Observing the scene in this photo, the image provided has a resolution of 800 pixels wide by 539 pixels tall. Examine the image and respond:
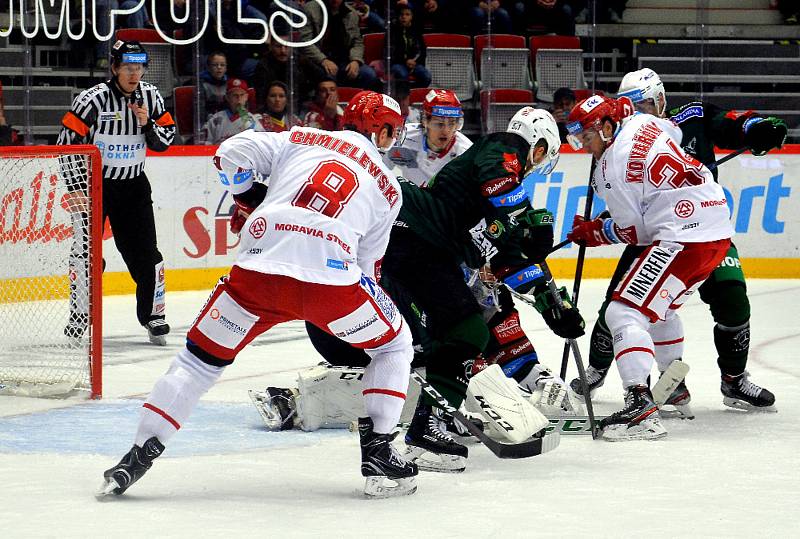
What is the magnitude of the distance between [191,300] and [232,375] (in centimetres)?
255

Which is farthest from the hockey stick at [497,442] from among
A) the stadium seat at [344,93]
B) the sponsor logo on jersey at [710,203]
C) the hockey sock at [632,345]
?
the stadium seat at [344,93]

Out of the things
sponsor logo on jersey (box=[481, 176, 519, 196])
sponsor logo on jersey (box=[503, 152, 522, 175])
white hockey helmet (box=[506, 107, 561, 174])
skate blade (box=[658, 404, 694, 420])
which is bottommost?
skate blade (box=[658, 404, 694, 420])

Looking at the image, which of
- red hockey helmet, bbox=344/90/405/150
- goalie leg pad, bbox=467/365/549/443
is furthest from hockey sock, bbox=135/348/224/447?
goalie leg pad, bbox=467/365/549/443

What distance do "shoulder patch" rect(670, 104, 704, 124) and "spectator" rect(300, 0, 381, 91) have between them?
4.29m

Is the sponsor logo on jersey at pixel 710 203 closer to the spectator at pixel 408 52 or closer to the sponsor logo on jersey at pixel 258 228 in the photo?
the sponsor logo on jersey at pixel 258 228

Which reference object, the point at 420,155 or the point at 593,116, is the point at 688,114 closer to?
the point at 593,116

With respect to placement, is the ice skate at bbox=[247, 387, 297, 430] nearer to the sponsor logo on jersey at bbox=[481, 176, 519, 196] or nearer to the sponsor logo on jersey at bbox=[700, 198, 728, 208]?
the sponsor logo on jersey at bbox=[481, 176, 519, 196]

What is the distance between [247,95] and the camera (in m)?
9.26

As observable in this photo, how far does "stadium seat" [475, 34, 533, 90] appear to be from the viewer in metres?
10.0

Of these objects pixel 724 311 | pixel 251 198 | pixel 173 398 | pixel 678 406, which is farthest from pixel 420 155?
Result: pixel 173 398

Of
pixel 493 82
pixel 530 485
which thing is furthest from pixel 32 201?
pixel 493 82

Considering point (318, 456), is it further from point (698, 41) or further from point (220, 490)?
point (698, 41)

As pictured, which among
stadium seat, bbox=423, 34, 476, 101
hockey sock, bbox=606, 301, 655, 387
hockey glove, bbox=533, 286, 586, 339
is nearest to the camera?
hockey glove, bbox=533, 286, 586, 339

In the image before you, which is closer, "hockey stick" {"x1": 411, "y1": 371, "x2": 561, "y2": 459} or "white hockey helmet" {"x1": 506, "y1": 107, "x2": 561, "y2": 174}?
"hockey stick" {"x1": 411, "y1": 371, "x2": 561, "y2": 459}
